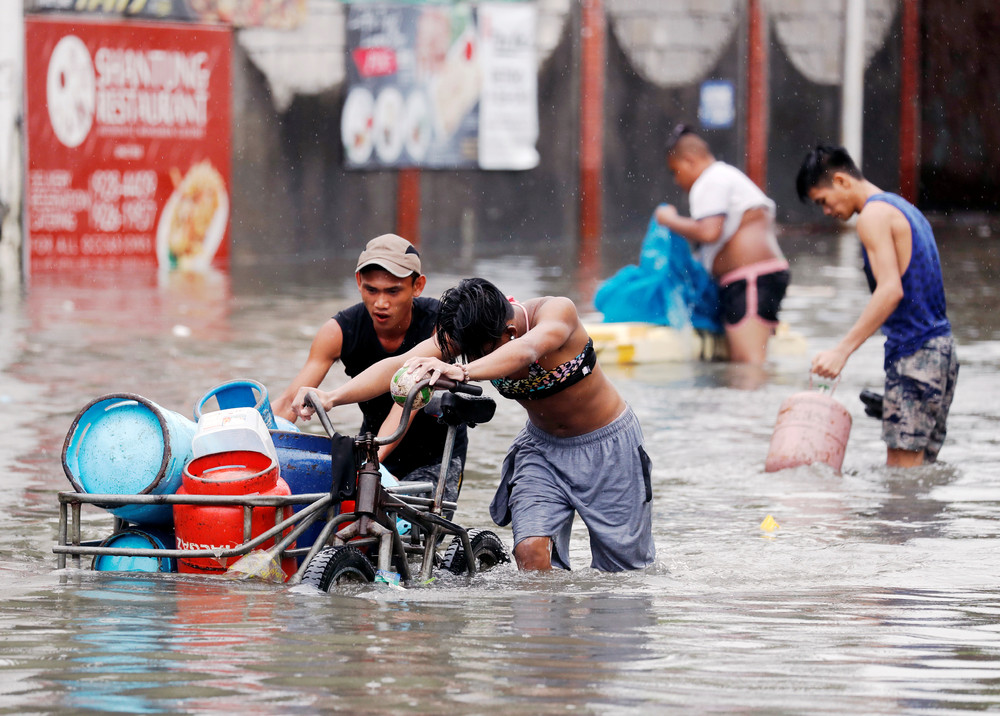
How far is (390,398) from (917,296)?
10.3ft

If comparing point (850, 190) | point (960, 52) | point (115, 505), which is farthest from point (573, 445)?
point (960, 52)

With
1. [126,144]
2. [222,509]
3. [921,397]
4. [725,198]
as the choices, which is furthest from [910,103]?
[222,509]

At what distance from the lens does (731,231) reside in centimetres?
1237

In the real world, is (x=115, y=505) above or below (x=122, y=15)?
below

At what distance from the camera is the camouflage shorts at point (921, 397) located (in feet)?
27.0

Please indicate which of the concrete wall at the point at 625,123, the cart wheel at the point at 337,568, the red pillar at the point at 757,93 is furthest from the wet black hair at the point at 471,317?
the red pillar at the point at 757,93

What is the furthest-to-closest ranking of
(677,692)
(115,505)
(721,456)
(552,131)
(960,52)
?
(960,52) < (552,131) < (721,456) < (115,505) < (677,692)

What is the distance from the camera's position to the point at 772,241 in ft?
41.0

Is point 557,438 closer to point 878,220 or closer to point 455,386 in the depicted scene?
point 455,386

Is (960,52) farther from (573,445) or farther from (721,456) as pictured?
(573,445)

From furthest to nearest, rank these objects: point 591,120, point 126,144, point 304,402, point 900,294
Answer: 1. point 591,120
2. point 126,144
3. point 900,294
4. point 304,402

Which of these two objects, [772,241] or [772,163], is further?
[772,163]

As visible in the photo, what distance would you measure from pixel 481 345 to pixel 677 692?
61.2 inches

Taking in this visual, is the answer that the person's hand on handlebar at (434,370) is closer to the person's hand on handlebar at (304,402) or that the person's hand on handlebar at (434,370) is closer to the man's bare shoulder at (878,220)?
the person's hand on handlebar at (304,402)
